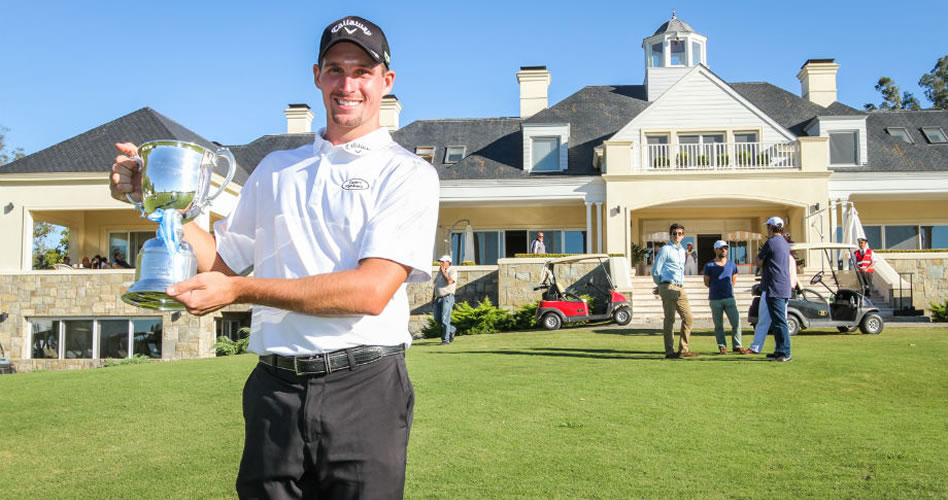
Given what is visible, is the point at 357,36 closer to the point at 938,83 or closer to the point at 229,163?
the point at 229,163

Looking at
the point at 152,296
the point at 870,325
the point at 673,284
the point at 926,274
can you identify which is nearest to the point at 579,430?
the point at 152,296

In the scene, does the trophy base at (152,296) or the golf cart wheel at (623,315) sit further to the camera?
the golf cart wheel at (623,315)

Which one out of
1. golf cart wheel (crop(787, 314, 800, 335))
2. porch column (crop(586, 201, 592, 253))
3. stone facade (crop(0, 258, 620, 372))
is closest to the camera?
golf cart wheel (crop(787, 314, 800, 335))

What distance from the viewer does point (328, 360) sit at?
240 cm

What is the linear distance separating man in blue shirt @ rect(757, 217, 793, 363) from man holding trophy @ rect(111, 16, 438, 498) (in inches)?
351

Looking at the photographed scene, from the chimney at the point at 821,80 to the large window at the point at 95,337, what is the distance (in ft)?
88.9

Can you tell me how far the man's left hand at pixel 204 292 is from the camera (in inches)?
80.6

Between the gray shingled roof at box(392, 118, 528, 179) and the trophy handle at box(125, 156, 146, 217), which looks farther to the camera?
the gray shingled roof at box(392, 118, 528, 179)

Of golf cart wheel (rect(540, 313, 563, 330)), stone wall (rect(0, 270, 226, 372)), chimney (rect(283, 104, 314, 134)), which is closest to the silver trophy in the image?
golf cart wheel (rect(540, 313, 563, 330))

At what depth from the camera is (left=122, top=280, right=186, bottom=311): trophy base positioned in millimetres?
2174

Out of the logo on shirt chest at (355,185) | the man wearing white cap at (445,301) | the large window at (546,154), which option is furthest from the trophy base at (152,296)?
the large window at (546,154)

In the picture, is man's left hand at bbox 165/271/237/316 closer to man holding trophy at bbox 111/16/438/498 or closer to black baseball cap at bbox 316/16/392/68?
man holding trophy at bbox 111/16/438/498

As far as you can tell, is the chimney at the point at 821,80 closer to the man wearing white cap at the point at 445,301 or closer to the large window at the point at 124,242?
the man wearing white cap at the point at 445,301

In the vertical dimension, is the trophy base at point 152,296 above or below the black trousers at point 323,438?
above
